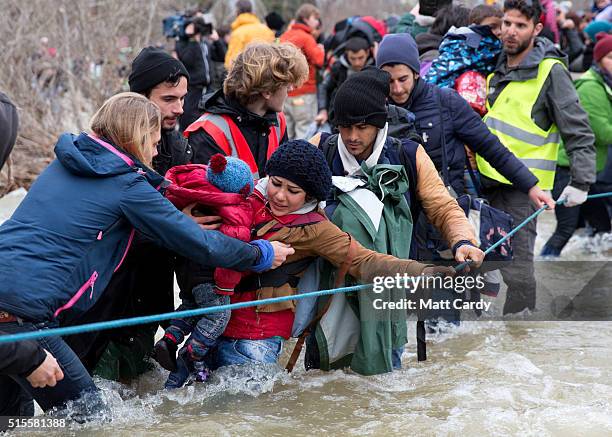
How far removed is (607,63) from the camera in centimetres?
755

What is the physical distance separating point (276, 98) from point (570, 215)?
453 cm

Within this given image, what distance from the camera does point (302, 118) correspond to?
478 inches

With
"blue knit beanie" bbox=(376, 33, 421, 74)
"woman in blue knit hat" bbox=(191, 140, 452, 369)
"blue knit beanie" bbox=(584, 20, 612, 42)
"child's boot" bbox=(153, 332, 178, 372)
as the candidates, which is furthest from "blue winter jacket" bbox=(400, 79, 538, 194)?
"blue knit beanie" bbox=(584, 20, 612, 42)

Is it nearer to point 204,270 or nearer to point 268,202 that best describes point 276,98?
point 268,202

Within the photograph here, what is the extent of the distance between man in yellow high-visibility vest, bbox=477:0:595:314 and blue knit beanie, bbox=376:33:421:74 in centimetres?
94

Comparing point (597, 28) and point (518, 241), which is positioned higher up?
point (597, 28)

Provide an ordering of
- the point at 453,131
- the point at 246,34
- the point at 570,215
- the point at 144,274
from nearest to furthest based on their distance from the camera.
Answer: the point at 144,274
the point at 453,131
the point at 570,215
the point at 246,34

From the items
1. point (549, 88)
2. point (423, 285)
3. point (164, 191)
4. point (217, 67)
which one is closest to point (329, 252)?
point (423, 285)

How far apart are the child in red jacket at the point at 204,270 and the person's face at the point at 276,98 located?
63cm

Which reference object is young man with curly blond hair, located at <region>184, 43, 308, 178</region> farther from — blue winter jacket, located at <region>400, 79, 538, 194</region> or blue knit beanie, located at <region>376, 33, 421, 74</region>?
blue winter jacket, located at <region>400, 79, 538, 194</region>

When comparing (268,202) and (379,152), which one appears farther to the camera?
(379,152)

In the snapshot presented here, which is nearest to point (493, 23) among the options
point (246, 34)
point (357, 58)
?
point (357, 58)

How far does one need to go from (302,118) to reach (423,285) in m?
7.74

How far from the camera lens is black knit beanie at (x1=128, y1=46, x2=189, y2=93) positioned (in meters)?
4.62
